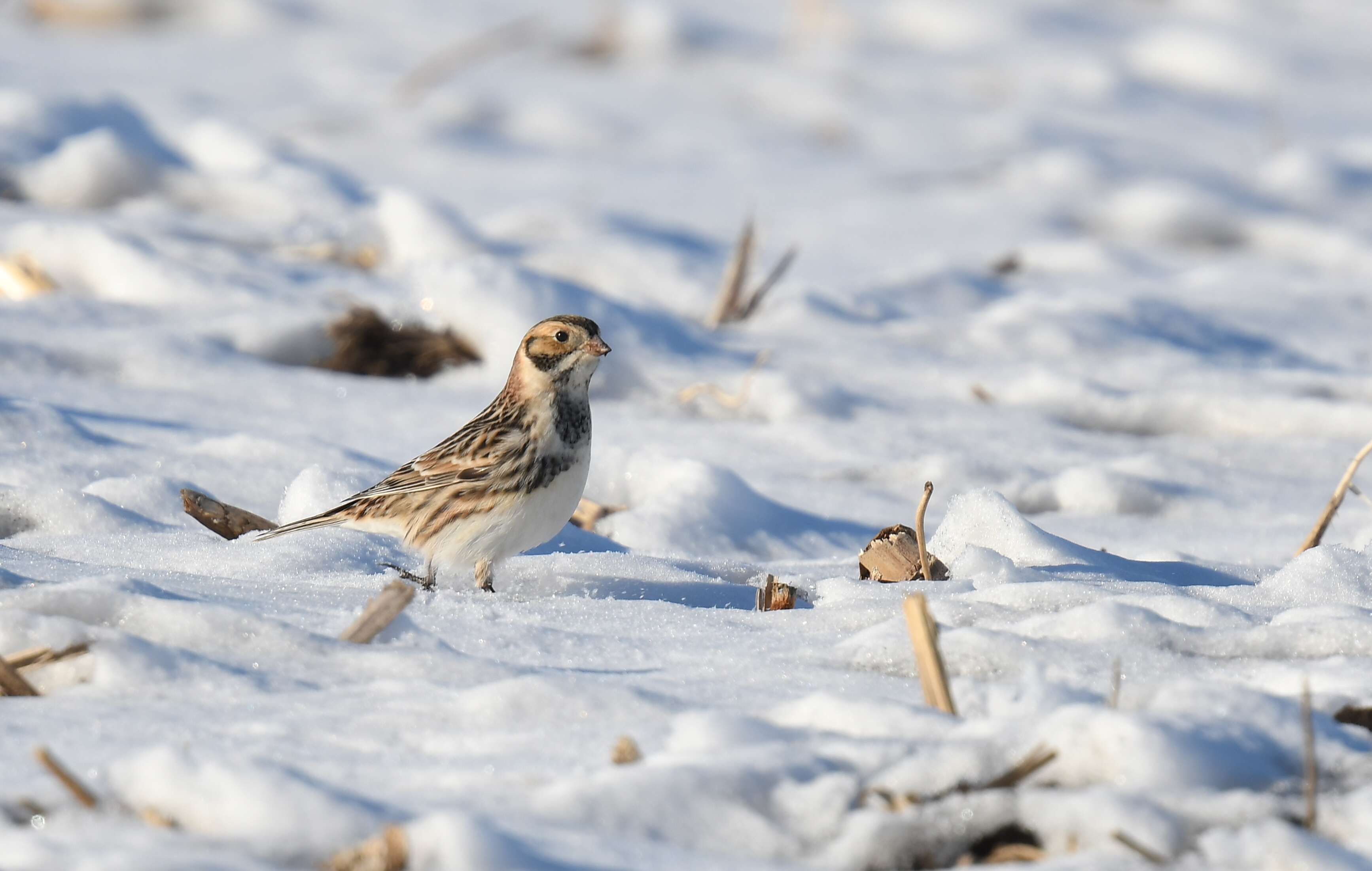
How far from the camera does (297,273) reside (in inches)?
257

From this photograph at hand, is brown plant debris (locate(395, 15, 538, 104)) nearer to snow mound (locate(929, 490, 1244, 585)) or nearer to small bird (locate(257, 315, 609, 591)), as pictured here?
small bird (locate(257, 315, 609, 591))

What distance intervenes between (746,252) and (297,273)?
198 cm

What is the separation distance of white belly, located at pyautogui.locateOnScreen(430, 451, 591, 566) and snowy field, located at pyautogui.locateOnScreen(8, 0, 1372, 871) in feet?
0.30

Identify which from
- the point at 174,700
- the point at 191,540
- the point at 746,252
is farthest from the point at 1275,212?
the point at 174,700

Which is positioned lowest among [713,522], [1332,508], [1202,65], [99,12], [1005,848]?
[1005,848]

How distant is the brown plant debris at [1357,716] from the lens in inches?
91.2

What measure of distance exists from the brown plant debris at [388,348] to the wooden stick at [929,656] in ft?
12.0

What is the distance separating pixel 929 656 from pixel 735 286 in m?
4.46

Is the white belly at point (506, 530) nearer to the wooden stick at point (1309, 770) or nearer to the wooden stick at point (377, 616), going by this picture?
the wooden stick at point (377, 616)

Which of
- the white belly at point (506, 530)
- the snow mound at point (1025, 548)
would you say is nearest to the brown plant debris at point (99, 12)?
the white belly at point (506, 530)

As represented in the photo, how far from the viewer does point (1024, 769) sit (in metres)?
2.01

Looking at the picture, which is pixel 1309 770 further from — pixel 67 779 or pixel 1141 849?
pixel 67 779

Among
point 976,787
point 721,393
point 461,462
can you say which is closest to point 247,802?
point 976,787

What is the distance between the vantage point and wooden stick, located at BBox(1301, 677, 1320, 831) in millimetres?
1992
